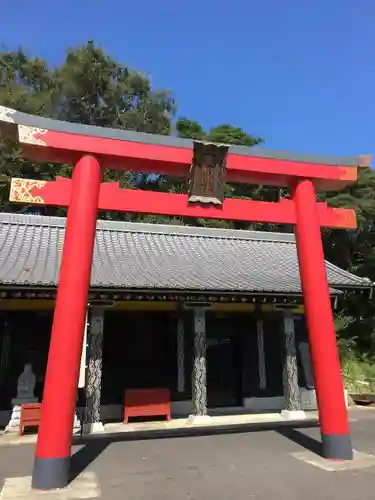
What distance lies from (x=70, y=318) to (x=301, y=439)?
5.05m

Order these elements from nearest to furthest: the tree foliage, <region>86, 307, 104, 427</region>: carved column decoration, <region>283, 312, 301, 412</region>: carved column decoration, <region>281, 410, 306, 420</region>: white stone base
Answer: <region>86, 307, 104, 427</region>: carved column decoration → <region>281, 410, 306, 420</region>: white stone base → <region>283, 312, 301, 412</region>: carved column decoration → the tree foliage

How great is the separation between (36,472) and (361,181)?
2379 cm

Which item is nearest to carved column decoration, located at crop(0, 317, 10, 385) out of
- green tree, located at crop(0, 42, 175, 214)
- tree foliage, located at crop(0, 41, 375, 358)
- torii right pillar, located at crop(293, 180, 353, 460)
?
torii right pillar, located at crop(293, 180, 353, 460)

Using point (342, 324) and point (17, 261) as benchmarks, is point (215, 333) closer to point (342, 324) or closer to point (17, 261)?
point (17, 261)

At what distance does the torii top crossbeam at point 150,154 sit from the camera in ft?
19.1

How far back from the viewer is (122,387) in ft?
36.9

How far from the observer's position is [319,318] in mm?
6320

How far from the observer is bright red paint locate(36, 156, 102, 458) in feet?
16.6

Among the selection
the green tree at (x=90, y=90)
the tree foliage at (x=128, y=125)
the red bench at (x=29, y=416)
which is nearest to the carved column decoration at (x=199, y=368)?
the red bench at (x=29, y=416)

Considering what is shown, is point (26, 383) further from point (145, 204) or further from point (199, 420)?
point (145, 204)

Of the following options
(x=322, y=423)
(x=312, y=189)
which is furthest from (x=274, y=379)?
(x=312, y=189)

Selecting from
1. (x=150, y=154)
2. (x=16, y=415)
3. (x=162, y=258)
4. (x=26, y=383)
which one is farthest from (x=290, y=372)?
(x=150, y=154)

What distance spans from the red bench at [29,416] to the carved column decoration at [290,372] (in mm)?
6035

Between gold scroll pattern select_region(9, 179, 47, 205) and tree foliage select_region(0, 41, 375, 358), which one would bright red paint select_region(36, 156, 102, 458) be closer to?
gold scroll pattern select_region(9, 179, 47, 205)
